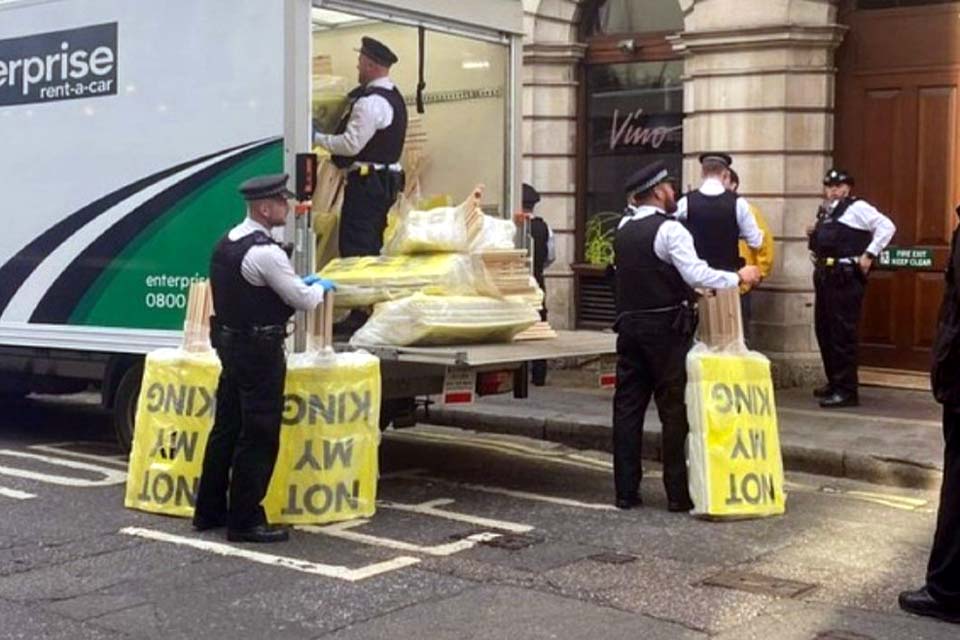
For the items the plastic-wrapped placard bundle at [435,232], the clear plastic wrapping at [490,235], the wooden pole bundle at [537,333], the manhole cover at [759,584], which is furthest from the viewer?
the wooden pole bundle at [537,333]

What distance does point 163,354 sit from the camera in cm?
793

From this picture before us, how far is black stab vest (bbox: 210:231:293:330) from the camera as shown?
7074 mm

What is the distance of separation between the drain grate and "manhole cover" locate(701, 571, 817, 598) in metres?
0.54

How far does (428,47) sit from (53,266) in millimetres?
2966

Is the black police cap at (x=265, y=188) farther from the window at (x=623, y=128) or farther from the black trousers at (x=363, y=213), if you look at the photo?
the window at (x=623, y=128)

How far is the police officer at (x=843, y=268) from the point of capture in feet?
36.9

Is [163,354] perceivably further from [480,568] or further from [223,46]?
[480,568]

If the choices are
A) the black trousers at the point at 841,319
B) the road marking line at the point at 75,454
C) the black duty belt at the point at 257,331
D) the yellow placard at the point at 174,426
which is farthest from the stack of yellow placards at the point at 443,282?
the black trousers at the point at 841,319

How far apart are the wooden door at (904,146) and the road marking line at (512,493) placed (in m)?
5.06

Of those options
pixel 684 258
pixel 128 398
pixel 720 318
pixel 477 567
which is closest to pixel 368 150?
pixel 128 398

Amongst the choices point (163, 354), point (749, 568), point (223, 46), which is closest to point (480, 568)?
point (749, 568)

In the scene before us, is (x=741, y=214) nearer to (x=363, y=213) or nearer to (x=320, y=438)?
(x=363, y=213)

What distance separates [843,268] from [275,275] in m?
5.82

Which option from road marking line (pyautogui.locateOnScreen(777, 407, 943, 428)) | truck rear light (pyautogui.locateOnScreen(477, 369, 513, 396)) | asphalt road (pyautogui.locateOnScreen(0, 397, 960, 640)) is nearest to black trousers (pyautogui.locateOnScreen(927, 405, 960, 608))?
asphalt road (pyautogui.locateOnScreen(0, 397, 960, 640))
